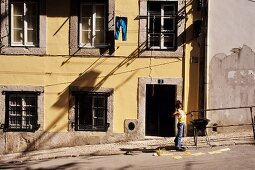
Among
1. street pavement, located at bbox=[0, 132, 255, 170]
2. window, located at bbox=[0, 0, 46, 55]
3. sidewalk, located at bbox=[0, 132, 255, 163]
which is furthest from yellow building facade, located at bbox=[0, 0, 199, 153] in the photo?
street pavement, located at bbox=[0, 132, 255, 170]

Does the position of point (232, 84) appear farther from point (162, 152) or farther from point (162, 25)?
point (162, 152)

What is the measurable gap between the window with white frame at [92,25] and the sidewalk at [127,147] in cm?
388

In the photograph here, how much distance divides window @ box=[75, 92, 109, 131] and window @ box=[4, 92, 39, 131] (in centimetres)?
162

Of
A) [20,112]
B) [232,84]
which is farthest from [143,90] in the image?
[20,112]

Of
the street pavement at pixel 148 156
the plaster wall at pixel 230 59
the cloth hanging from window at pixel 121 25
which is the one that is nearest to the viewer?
the street pavement at pixel 148 156

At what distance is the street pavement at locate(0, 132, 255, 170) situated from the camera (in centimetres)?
1061

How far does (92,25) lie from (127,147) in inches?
187

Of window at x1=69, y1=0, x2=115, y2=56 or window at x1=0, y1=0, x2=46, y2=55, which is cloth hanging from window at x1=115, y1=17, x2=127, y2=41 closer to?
window at x1=69, y1=0, x2=115, y2=56

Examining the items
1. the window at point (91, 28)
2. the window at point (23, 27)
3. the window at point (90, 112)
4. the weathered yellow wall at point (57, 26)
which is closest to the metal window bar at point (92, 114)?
the window at point (90, 112)

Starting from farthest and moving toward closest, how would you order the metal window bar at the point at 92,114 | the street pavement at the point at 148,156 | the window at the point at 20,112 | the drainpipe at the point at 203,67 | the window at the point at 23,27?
the window at the point at 20,112, the metal window bar at the point at 92,114, the window at the point at 23,27, the drainpipe at the point at 203,67, the street pavement at the point at 148,156

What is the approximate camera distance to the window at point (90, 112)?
14188mm

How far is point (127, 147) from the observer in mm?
12930

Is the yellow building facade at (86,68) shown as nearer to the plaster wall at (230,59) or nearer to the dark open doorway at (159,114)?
the dark open doorway at (159,114)

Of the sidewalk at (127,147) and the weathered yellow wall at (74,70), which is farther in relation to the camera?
the weathered yellow wall at (74,70)
